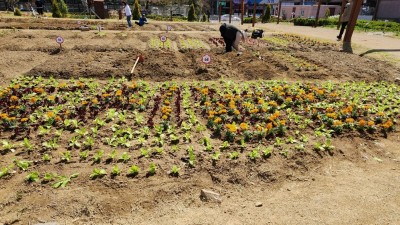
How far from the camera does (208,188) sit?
11.4ft

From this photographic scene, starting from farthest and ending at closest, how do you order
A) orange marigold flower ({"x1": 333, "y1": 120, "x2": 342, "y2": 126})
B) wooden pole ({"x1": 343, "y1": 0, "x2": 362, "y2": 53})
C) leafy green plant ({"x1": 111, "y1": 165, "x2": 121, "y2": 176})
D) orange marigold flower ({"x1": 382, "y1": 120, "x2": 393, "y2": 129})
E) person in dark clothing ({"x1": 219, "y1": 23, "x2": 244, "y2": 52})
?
wooden pole ({"x1": 343, "y1": 0, "x2": 362, "y2": 53}) → person in dark clothing ({"x1": 219, "y1": 23, "x2": 244, "y2": 52}) → orange marigold flower ({"x1": 382, "y1": 120, "x2": 393, "y2": 129}) → orange marigold flower ({"x1": 333, "y1": 120, "x2": 342, "y2": 126}) → leafy green plant ({"x1": 111, "y1": 165, "x2": 121, "y2": 176})

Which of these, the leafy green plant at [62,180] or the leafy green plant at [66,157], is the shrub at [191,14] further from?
the leafy green plant at [62,180]

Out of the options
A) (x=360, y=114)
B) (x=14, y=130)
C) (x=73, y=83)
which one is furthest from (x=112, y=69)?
(x=360, y=114)

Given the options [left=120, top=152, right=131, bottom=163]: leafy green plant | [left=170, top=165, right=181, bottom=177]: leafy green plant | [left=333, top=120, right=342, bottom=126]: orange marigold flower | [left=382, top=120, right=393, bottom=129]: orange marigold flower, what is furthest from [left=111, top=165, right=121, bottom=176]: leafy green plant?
[left=382, top=120, right=393, bottom=129]: orange marigold flower

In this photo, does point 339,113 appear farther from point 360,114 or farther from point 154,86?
point 154,86

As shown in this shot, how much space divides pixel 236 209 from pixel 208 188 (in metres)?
0.44

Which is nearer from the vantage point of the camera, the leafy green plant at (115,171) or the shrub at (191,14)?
the leafy green plant at (115,171)

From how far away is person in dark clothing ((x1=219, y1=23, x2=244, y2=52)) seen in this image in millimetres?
9547

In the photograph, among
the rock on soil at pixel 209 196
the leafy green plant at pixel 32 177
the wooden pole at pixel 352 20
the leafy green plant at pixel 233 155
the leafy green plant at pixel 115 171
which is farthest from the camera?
the wooden pole at pixel 352 20

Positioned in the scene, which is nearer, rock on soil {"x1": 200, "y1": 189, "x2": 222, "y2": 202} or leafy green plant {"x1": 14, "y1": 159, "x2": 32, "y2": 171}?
rock on soil {"x1": 200, "y1": 189, "x2": 222, "y2": 202}

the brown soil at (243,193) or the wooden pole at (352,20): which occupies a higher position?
the wooden pole at (352,20)

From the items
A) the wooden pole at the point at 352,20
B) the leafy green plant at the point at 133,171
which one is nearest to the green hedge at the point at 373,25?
the wooden pole at the point at 352,20

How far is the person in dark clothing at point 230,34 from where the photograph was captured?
9.55 meters

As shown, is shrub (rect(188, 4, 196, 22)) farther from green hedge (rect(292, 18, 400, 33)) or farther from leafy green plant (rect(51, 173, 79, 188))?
leafy green plant (rect(51, 173, 79, 188))
